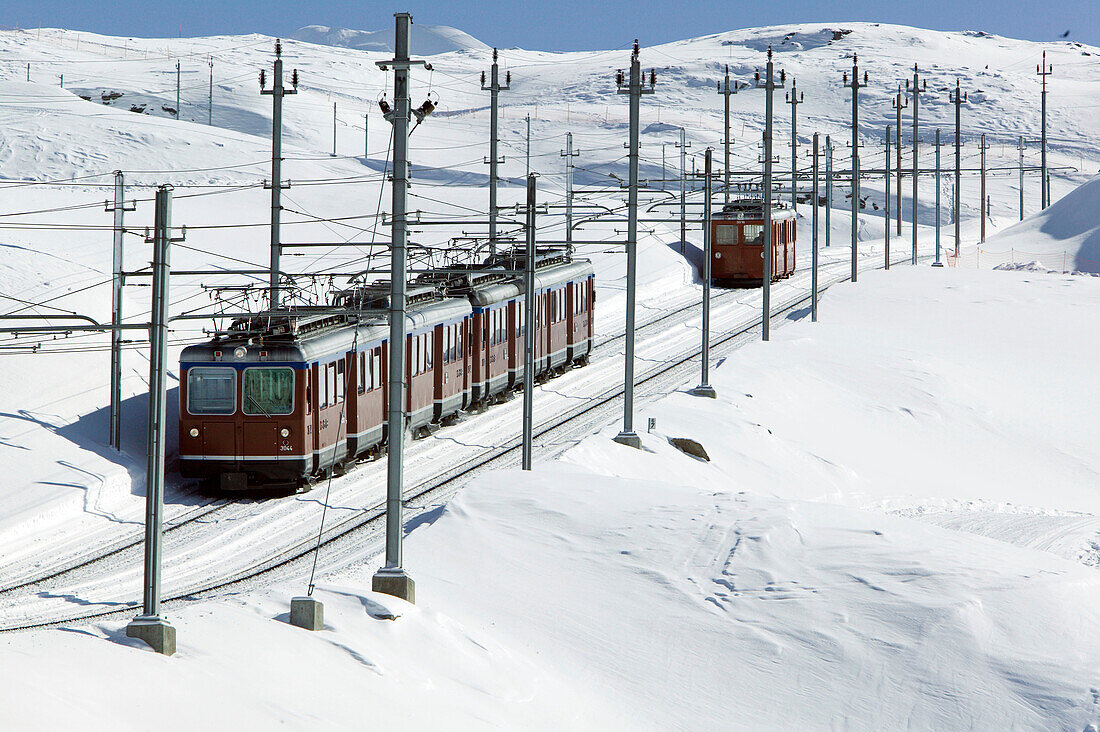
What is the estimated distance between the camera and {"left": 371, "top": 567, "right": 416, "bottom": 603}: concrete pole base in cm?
1611

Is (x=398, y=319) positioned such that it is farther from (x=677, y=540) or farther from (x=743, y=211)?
(x=743, y=211)

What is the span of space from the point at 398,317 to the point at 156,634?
4.76m

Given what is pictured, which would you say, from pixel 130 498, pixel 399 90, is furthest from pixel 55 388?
pixel 399 90

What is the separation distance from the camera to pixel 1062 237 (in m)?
83.6

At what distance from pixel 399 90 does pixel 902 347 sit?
33838 mm

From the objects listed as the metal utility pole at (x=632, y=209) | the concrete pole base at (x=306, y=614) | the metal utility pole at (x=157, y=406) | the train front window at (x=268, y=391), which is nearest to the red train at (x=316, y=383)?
the train front window at (x=268, y=391)

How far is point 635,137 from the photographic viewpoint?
25.7 m

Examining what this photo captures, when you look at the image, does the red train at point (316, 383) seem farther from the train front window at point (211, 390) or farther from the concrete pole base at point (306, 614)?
the concrete pole base at point (306, 614)

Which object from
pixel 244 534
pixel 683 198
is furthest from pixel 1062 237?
pixel 244 534

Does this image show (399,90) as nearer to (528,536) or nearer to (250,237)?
(528,536)

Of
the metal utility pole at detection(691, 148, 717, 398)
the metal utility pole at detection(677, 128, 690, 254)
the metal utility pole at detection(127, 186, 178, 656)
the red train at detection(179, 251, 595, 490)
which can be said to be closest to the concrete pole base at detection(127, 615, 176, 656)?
the metal utility pole at detection(127, 186, 178, 656)

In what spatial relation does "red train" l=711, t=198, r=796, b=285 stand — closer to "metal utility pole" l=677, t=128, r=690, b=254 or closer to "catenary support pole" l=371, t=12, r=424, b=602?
"metal utility pole" l=677, t=128, r=690, b=254

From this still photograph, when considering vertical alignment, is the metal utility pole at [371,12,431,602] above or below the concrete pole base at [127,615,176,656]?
above

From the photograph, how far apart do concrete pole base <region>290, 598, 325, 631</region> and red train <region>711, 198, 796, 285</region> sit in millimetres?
44150
